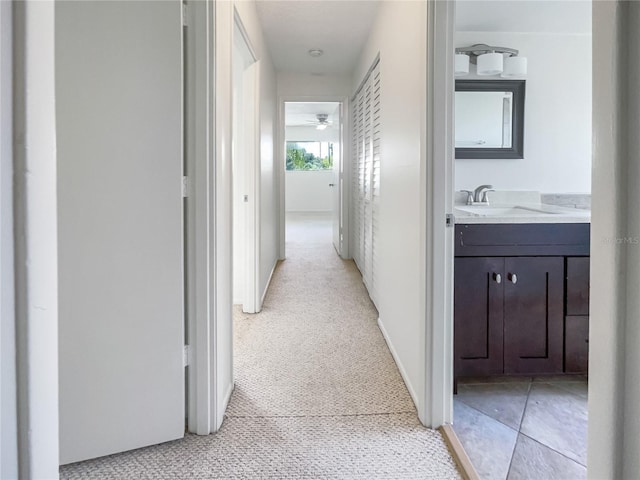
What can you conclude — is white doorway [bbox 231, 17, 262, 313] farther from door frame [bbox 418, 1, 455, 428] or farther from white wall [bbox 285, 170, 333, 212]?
white wall [bbox 285, 170, 333, 212]

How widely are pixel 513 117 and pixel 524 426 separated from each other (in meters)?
1.87

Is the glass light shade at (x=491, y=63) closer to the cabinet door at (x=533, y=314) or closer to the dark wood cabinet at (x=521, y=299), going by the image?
the dark wood cabinet at (x=521, y=299)

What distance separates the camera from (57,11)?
1426mm

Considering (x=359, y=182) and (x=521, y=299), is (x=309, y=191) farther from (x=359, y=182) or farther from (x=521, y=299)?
(x=521, y=299)

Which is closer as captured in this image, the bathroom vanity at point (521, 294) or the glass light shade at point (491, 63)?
the bathroom vanity at point (521, 294)

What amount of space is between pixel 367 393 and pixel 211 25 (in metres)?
1.69

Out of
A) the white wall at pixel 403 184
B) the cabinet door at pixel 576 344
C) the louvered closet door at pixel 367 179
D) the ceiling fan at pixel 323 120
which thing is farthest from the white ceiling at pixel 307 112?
the cabinet door at pixel 576 344

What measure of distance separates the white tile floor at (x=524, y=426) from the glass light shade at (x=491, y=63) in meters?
1.80

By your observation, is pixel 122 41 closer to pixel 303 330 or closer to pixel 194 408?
pixel 194 408

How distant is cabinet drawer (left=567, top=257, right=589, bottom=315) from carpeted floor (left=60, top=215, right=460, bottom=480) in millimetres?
868

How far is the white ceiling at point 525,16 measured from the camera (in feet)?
7.98

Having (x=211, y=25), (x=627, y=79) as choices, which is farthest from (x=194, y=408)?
(x=627, y=79)

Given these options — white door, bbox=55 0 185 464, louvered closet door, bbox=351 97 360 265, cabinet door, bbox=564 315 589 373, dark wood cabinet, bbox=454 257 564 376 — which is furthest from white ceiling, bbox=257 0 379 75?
cabinet door, bbox=564 315 589 373

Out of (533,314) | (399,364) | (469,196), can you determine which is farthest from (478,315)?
(469,196)
